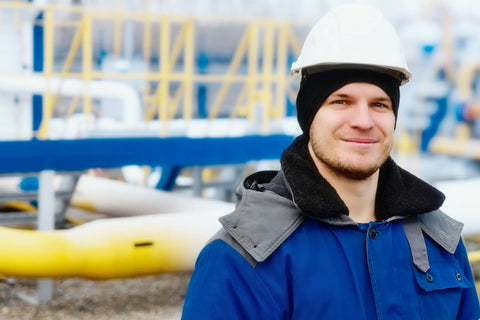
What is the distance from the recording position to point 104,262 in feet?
11.1

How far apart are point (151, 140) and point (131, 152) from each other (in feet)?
0.53

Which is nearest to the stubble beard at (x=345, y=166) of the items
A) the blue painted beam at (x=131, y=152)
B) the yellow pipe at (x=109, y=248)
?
the yellow pipe at (x=109, y=248)

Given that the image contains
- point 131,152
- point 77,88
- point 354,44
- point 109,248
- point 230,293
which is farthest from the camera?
point 77,88

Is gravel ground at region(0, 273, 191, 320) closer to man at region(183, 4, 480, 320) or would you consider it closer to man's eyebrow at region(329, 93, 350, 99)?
man at region(183, 4, 480, 320)

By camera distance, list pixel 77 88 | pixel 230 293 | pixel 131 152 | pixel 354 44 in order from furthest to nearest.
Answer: pixel 77 88, pixel 131 152, pixel 354 44, pixel 230 293

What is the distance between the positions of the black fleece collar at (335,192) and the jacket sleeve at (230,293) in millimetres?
152

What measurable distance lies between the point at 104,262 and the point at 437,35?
718 centimetres

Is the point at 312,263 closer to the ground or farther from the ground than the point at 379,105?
closer to the ground

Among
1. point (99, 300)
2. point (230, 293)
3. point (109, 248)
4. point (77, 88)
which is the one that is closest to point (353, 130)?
point (230, 293)

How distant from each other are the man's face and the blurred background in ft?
7.58

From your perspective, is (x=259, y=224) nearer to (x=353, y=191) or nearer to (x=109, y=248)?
(x=353, y=191)

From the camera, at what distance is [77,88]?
7406 millimetres

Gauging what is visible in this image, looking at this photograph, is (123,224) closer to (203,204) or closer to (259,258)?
(203,204)

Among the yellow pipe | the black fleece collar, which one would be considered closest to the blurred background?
the yellow pipe
